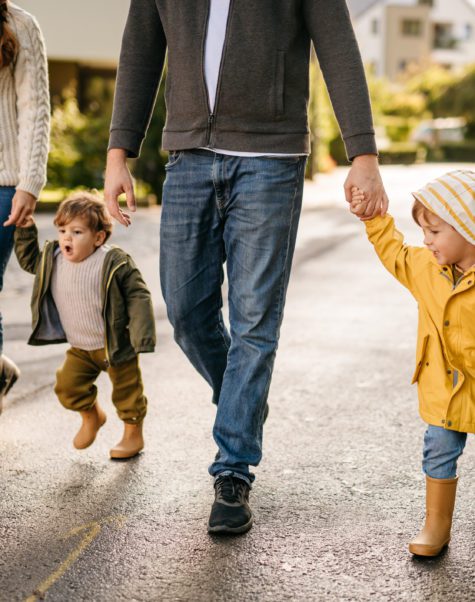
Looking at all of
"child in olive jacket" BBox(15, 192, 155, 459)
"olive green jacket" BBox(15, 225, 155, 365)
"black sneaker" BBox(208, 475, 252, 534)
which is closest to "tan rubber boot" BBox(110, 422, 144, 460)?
"child in olive jacket" BBox(15, 192, 155, 459)

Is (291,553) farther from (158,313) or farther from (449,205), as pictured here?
(158,313)

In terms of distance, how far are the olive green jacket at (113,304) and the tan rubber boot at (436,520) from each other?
1.28m

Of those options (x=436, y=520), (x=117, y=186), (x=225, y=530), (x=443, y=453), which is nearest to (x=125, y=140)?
(x=117, y=186)

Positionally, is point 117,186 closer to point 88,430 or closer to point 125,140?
point 125,140

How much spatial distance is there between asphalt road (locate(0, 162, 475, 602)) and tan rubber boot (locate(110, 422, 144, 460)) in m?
0.06

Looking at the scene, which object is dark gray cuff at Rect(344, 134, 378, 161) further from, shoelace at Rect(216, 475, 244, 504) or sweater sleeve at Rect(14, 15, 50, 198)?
sweater sleeve at Rect(14, 15, 50, 198)

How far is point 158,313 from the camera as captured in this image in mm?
7957

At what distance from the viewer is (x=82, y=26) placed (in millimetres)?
22344

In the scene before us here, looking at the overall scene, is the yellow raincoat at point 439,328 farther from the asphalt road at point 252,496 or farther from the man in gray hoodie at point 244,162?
the asphalt road at point 252,496

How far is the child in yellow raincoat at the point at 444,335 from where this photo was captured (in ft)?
10.8

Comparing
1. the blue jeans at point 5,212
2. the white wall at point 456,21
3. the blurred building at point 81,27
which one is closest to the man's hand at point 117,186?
the blue jeans at point 5,212

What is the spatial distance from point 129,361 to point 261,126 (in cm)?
124

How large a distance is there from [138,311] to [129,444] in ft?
2.10

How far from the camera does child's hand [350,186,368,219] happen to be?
136 inches
